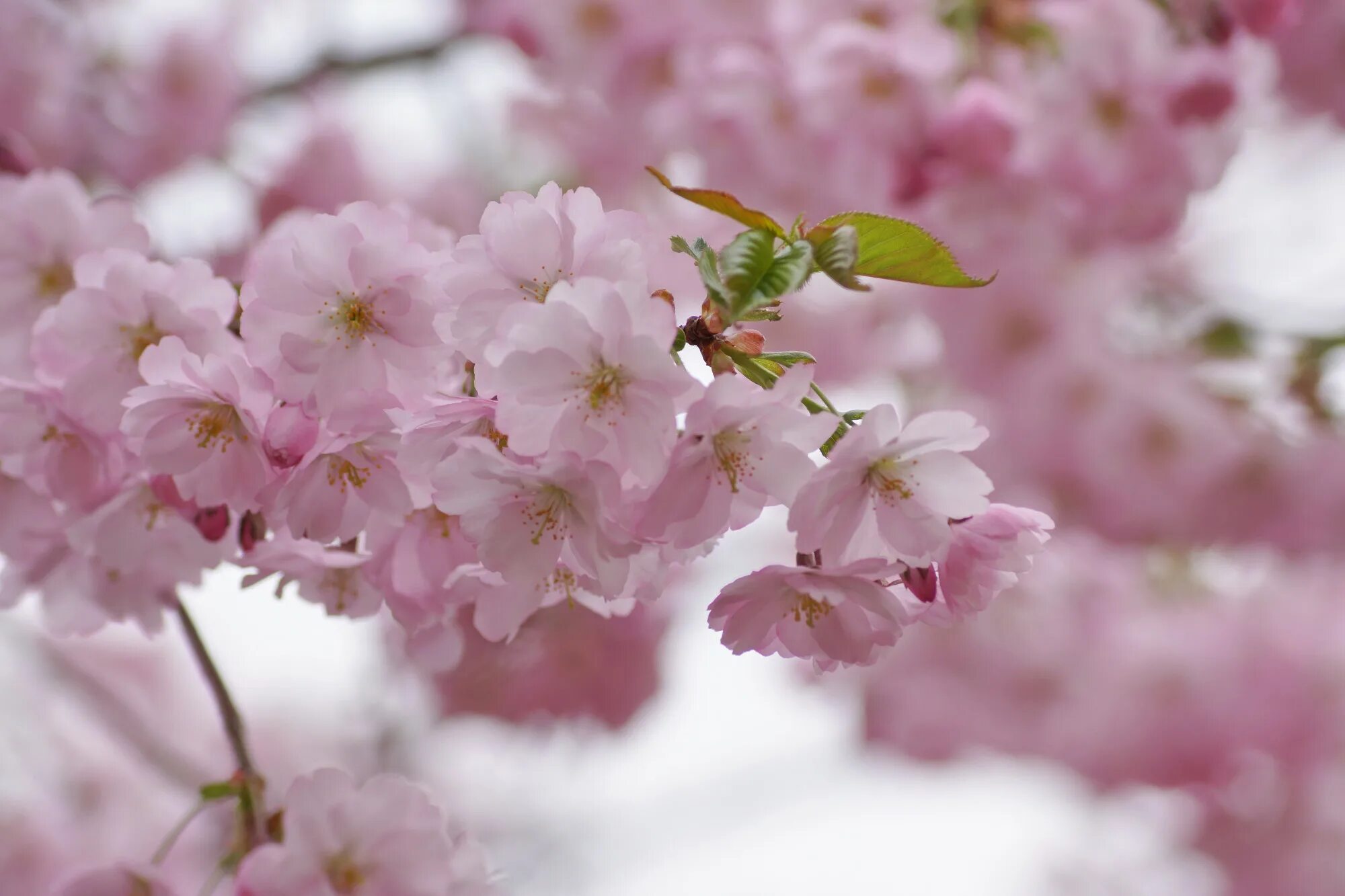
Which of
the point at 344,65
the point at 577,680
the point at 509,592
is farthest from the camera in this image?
the point at 577,680

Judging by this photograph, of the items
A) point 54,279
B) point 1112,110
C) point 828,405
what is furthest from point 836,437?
point 1112,110

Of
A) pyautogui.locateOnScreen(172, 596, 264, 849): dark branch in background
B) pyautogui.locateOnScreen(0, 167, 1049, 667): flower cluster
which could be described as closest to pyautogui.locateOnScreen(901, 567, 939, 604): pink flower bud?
pyautogui.locateOnScreen(0, 167, 1049, 667): flower cluster

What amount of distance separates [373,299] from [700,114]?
1105 millimetres

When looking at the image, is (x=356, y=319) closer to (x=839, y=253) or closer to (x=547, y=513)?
(x=547, y=513)

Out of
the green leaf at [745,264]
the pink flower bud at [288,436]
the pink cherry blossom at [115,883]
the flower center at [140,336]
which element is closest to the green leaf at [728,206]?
the green leaf at [745,264]

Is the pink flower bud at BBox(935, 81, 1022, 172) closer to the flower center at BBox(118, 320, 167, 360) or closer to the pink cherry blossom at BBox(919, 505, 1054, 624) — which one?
the pink cherry blossom at BBox(919, 505, 1054, 624)

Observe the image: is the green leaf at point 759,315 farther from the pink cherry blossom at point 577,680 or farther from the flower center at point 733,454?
the pink cherry blossom at point 577,680

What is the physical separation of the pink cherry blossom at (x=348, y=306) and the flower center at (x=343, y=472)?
0.09ft

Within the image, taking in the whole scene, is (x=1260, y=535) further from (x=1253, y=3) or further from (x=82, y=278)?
(x=82, y=278)

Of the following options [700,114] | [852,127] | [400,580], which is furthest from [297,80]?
[400,580]

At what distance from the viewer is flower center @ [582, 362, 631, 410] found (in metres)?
0.57

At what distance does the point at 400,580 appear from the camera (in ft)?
2.39

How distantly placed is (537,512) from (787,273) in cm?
18

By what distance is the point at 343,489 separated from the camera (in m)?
0.65
